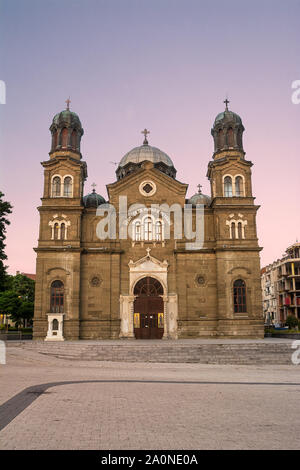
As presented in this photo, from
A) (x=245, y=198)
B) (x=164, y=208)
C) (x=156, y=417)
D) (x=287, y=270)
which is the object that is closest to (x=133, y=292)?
(x=164, y=208)

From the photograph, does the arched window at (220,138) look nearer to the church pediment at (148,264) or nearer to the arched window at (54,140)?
the church pediment at (148,264)

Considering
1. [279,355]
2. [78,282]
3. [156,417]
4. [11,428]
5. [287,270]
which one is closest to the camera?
[11,428]

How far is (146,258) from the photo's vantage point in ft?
130

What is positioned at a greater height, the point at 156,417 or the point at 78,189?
the point at 78,189

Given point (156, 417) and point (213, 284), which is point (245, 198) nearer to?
point (213, 284)

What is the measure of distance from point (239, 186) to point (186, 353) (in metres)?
19.9

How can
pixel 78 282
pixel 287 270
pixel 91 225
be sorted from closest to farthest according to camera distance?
pixel 78 282 → pixel 91 225 → pixel 287 270

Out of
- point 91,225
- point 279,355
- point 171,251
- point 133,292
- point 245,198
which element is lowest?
point 279,355

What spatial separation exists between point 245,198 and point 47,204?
62.0ft

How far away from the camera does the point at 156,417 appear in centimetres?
1002

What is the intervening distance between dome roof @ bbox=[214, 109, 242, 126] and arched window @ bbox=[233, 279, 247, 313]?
16440 millimetres

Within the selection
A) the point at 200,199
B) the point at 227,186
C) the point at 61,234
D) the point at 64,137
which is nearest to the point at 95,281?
the point at 61,234

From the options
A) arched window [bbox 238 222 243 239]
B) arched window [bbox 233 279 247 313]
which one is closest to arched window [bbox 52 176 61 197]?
arched window [bbox 238 222 243 239]

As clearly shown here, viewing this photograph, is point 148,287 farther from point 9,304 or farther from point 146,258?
point 9,304
